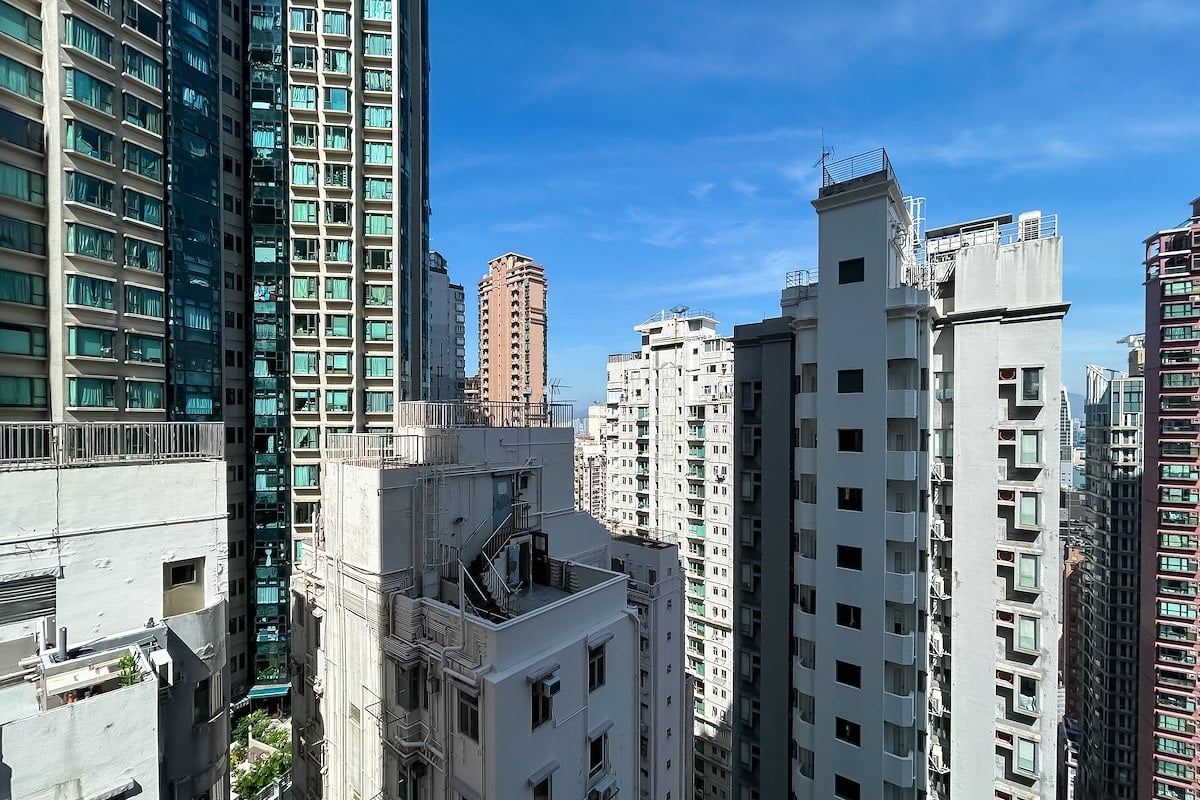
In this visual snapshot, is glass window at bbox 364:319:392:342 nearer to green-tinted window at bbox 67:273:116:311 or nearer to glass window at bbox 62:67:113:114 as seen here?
green-tinted window at bbox 67:273:116:311

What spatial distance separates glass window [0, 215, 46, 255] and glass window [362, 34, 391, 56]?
84.9 feet

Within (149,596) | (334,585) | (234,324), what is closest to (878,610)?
(334,585)

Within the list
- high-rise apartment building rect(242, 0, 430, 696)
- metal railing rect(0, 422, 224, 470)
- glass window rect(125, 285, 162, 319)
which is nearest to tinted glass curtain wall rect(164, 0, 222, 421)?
glass window rect(125, 285, 162, 319)

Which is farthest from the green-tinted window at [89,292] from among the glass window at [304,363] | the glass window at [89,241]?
the glass window at [304,363]

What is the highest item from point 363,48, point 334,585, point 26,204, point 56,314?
point 363,48

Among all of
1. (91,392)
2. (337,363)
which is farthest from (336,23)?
(91,392)

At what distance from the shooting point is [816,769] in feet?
55.4

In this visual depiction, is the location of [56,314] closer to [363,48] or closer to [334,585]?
[334,585]

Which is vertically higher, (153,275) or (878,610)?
(153,275)

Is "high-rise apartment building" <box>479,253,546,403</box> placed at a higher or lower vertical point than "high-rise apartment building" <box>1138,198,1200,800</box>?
higher

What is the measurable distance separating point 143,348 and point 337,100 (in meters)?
23.6

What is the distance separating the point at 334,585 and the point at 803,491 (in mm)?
15651

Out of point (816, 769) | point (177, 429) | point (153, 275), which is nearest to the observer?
point (177, 429)

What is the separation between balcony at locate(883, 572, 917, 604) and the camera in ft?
49.7
